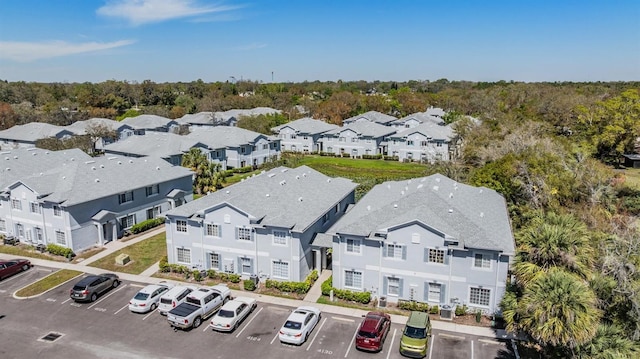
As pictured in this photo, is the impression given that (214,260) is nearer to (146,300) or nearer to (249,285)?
(249,285)

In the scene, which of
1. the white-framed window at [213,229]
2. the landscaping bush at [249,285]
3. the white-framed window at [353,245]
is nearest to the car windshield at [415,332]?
the white-framed window at [353,245]

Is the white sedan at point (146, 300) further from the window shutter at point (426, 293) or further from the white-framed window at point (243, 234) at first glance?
the window shutter at point (426, 293)

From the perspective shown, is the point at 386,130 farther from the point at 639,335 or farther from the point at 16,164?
the point at 639,335

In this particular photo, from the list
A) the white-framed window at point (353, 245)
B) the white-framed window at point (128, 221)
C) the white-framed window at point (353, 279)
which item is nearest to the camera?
the white-framed window at point (353, 245)

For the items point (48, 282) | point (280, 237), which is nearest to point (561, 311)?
point (280, 237)

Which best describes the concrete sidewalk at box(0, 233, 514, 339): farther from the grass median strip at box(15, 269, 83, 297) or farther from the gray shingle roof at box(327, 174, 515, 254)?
the gray shingle roof at box(327, 174, 515, 254)

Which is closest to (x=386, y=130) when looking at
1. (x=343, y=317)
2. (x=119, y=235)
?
(x=119, y=235)
